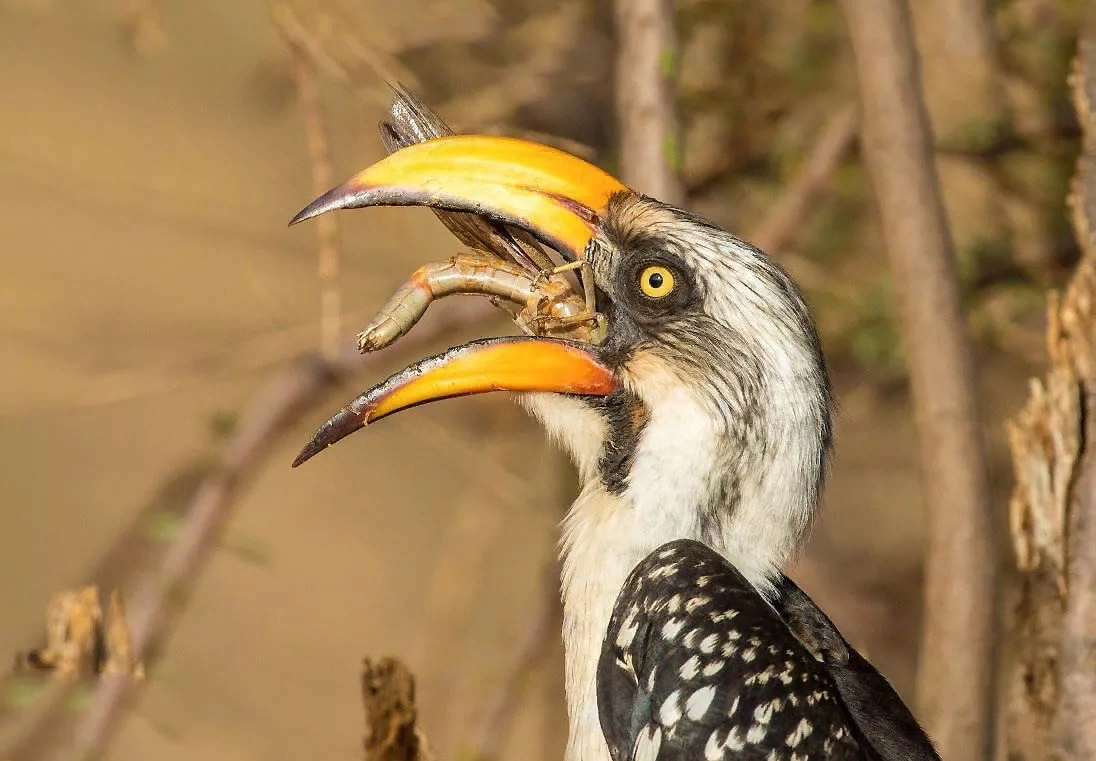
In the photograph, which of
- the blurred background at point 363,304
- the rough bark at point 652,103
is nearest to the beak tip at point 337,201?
the rough bark at point 652,103

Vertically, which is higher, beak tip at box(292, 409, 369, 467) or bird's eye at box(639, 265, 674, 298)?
bird's eye at box(639, 265, 674, 298)

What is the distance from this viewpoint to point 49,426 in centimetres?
511

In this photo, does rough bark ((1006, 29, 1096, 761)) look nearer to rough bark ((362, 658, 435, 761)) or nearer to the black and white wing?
the black and white wing

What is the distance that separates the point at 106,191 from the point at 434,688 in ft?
6.86

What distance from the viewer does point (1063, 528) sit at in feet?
8.30

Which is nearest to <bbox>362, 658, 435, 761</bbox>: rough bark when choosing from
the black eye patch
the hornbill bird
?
the hornbill bird

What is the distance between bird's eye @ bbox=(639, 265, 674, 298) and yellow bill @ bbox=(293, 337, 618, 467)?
5.9 inches

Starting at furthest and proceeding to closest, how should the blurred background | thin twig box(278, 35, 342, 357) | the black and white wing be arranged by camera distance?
the blurred background, thin twig box(278, 35, 342, 357), the black and white wing

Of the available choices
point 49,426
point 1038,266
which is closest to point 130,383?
point 49,426

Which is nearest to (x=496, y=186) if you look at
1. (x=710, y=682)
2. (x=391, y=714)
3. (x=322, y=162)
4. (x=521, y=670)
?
(x=710, y=682)

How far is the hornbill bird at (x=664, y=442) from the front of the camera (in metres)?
1.79

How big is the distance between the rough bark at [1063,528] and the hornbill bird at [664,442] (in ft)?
1.50

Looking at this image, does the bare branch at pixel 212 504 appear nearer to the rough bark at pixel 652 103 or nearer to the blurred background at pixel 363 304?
the blurred background at pixel 363 304

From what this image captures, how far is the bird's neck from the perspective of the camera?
1.94 m
